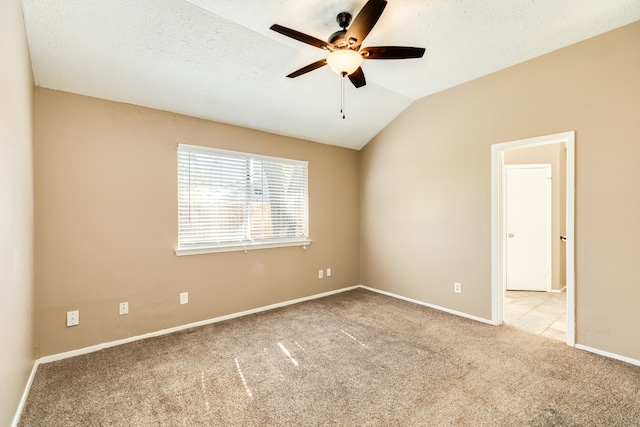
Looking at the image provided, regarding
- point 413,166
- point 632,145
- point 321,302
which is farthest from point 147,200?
point 632,145

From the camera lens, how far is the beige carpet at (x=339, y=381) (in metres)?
1.84

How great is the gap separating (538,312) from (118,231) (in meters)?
5.00

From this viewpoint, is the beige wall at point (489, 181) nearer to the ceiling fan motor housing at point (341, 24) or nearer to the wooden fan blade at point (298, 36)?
the ceiling fan motor housing at point (341, 24)

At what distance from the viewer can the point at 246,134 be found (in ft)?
12.2

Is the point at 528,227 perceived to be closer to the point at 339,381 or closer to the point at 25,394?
the point at 339,381

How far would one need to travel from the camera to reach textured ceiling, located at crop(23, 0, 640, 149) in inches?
85.7

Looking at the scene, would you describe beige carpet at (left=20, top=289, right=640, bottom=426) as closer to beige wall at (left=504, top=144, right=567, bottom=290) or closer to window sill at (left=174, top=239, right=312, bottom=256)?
window sill at (left=174, top=239, right=312, bottom=256)

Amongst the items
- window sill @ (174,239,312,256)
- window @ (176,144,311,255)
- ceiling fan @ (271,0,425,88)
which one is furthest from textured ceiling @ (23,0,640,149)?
window sill @ (174,239,312,256)

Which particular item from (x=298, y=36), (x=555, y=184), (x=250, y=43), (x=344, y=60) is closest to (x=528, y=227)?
(x=555, y=184)

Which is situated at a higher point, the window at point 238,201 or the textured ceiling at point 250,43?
the textured ceiling at point 250,43

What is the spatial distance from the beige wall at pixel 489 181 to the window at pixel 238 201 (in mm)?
1363

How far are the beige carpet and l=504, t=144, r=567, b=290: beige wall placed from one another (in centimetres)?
236

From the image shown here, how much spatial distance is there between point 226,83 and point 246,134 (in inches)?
31.8

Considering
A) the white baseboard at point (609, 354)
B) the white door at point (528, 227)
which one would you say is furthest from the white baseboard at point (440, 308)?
the white door at point (528, 227)
